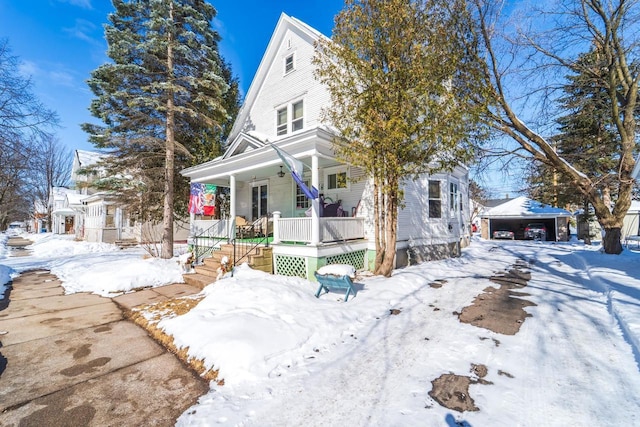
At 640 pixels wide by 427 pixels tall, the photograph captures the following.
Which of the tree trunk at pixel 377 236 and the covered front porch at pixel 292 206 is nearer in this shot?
the covered front porch at pixel 292 206

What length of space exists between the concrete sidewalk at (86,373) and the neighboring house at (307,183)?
4278 mm

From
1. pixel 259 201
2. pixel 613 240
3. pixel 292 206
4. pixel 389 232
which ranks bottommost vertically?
pixel 613 240

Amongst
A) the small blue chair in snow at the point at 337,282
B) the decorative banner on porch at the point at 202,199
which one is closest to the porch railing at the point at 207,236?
the decorative banner on porch at the point at 202,199

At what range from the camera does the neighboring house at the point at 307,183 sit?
25.7ft

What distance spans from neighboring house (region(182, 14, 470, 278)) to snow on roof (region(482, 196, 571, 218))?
42.7ft

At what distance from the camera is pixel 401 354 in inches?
147

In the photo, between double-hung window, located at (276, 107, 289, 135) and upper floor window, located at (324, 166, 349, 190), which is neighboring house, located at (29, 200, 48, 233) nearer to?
double-hung window, located at (276, 107, 289, 135)

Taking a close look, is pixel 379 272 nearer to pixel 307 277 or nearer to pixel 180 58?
pixel 307 277

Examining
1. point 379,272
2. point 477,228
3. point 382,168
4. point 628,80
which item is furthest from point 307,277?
point 477,228

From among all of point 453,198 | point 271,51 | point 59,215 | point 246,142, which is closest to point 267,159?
point 246,142

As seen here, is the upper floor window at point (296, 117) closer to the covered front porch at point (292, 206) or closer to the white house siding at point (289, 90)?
the white house siding at point (289, 90)

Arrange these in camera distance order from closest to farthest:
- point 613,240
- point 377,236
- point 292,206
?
point 377,236, point 613,240, point 292,206

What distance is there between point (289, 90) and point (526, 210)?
23461 millimetres

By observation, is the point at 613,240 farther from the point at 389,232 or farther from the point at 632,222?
the point at 632,222
